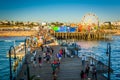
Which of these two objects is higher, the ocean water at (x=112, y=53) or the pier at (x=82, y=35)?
the pier at (x=82, y=35)

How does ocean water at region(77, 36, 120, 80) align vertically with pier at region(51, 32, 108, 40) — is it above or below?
below

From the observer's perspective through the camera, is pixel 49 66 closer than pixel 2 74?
Yes

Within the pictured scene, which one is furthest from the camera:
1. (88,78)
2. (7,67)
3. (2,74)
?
(7,67)

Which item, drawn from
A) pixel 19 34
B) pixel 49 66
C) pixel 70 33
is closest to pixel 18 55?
pixel 49 66

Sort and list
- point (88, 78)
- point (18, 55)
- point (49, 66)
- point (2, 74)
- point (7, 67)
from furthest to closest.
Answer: point (18, 55)
point (7, 67)
point (2, 74)
point (49, 66)
point (88, 78)

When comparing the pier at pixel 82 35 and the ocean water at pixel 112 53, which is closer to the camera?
the ocean water at pixel 112 53

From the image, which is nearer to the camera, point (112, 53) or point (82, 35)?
point (112, 53)

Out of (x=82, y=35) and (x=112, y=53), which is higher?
(x=82, y=35)

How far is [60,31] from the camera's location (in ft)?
404

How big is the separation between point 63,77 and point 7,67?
58.6 ft

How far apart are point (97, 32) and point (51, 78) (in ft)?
301

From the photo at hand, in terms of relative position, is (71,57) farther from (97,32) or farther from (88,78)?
(97,32)

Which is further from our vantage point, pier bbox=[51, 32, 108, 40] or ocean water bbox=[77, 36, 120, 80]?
pier bbox=[51, 32, 108, 40]

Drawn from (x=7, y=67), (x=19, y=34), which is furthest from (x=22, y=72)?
(x=19, y=34)
